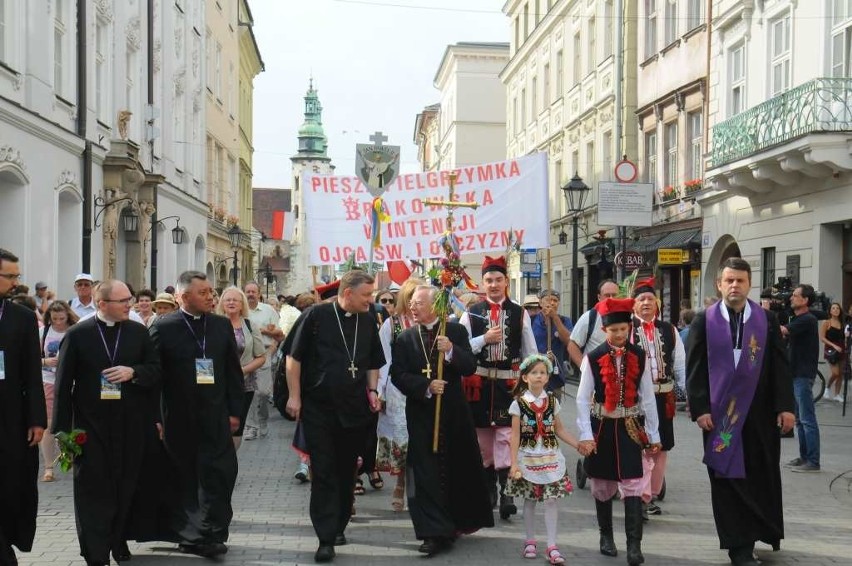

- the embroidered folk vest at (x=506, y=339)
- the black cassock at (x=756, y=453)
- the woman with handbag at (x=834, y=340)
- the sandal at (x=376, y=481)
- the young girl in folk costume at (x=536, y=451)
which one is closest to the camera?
the black cassock at (x=756, y=453)

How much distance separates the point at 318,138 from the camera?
134000 mm

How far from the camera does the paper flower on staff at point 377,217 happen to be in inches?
536

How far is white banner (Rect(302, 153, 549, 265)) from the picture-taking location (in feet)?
43.0

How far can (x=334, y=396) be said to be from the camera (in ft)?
25.1

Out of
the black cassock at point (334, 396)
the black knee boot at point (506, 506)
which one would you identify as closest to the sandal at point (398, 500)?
the black knee boot at point (506, 506)

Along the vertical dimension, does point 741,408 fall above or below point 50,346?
Result: below

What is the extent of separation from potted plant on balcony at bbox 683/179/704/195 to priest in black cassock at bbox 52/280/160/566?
1968 cm

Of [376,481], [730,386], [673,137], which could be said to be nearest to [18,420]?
[376,481]

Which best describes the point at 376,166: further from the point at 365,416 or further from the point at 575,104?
the point at 575,104

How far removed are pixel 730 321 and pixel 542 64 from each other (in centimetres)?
3582

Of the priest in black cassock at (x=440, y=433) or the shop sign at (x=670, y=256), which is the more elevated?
the shop sign at (x=670, y=256)

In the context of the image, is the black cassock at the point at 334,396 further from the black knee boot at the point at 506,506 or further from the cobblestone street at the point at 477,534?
the black knee boot at the point at 506,506

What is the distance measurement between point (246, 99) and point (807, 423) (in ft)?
153

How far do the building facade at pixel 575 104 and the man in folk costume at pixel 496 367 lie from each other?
48.3 ft
